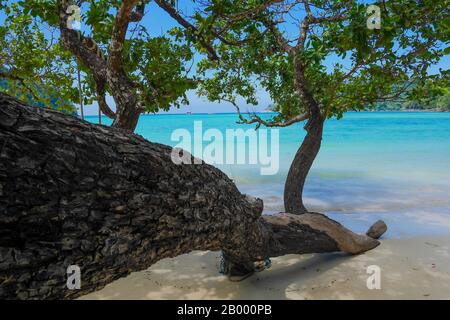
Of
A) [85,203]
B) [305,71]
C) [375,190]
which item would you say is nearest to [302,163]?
[305,71]

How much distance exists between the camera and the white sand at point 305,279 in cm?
341

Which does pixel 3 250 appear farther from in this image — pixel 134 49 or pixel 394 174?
pixel 394 174

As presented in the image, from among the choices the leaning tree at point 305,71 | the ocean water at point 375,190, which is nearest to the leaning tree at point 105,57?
the leaning tree at point 305,71

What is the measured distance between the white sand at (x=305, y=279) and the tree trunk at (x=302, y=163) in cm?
154

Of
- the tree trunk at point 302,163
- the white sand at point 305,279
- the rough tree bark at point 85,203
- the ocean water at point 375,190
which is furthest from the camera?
the ocean water at point 375,190

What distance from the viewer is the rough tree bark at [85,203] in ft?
4.43

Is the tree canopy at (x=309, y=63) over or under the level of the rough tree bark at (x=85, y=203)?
over

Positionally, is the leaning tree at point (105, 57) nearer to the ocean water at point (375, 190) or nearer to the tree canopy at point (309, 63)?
the tree canopy at point (309, 63)

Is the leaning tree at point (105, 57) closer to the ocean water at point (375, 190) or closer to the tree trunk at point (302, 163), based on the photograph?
the tree trunk at point (302, 163)

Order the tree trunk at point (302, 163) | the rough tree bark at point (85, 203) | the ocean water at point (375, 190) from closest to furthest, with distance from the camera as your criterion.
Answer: the rough tree bark at point (85, 203)
the tree trunk at point (302, 163)
the ocean water at point (375, 190)

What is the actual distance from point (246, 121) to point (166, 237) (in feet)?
16.5

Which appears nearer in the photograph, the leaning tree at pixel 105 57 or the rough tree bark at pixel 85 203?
the rough tree bark at pixel 85 203

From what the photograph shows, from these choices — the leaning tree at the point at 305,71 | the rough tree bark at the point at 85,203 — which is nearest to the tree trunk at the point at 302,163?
the leaning tree at the point at 305,71

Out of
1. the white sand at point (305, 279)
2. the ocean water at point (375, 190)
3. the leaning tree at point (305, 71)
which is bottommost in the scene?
the white sand at point (305, 279)
